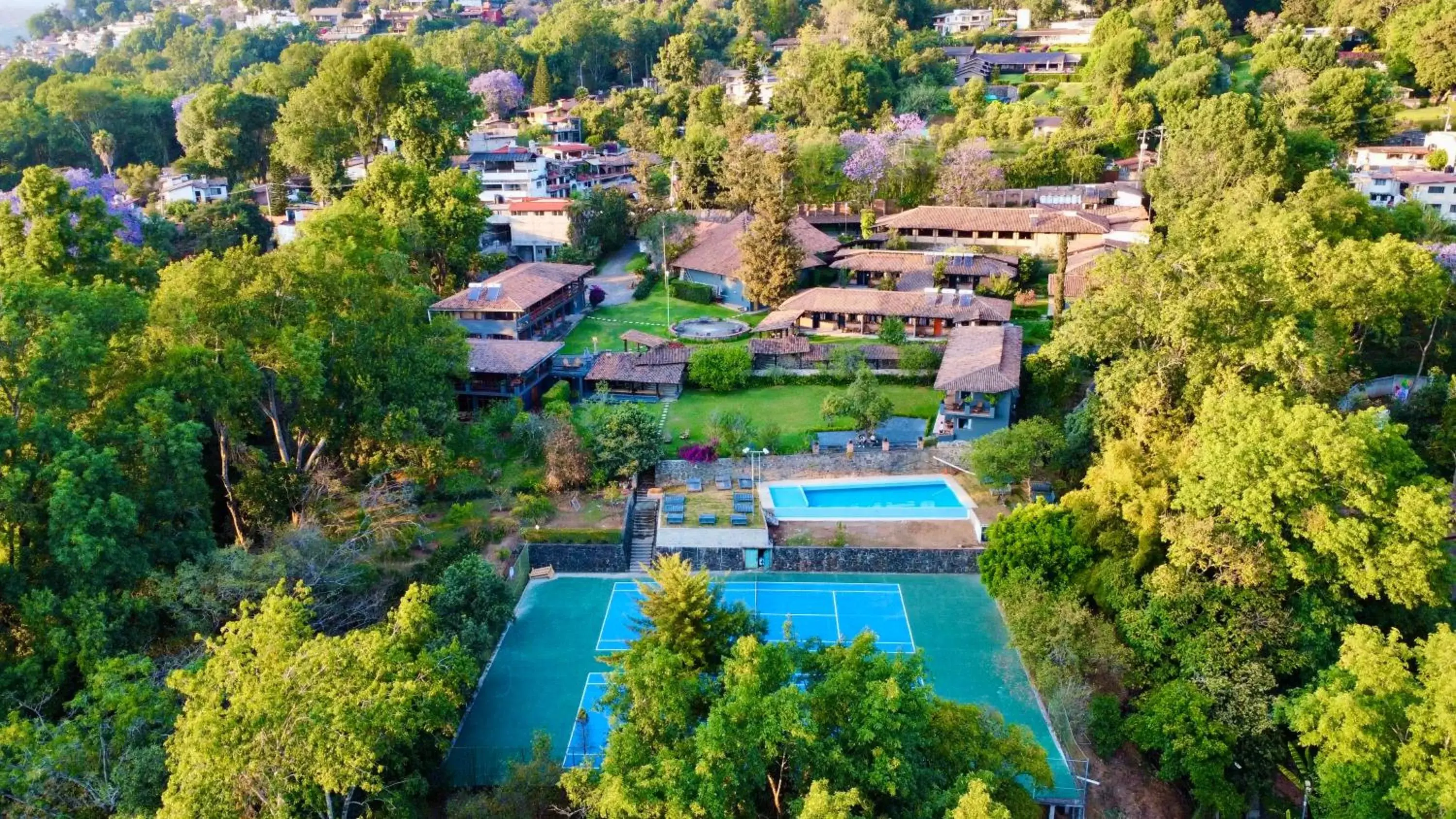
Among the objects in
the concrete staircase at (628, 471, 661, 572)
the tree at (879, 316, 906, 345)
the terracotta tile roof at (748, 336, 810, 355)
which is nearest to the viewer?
the concrete staircase at (628, 471, 661, 572)

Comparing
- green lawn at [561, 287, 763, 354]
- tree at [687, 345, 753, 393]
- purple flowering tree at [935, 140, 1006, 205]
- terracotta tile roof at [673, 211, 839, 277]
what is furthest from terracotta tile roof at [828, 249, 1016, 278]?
tree at [687, 345, 753, 393]

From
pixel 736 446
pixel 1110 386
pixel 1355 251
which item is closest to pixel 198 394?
pixel 736 446

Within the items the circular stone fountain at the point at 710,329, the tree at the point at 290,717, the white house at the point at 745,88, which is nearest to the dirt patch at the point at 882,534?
the tree at the point at 290,717

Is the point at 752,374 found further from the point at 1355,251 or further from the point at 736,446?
the point at 1355,251

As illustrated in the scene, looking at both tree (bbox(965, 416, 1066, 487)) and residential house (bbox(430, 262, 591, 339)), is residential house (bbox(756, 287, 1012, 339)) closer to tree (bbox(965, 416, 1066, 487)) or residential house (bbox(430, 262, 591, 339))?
residential house (bbox(430, 262, 591, 339))

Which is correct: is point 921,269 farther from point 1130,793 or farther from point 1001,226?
point 1130,793

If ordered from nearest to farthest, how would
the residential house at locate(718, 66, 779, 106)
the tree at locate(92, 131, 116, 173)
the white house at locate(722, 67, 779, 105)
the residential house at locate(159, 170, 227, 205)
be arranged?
the residential house at locate(159, 170, 227, 205), the tree at locate(92, 131, 116, 173), the residential house at locate(718, 66, 779, 106), the white house at locate(722, 67, 779, 105)

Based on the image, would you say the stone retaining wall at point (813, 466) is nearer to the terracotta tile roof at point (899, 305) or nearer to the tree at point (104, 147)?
the terracotta tile roof at point (899, 305)

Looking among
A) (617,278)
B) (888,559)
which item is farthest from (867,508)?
(617,278)
